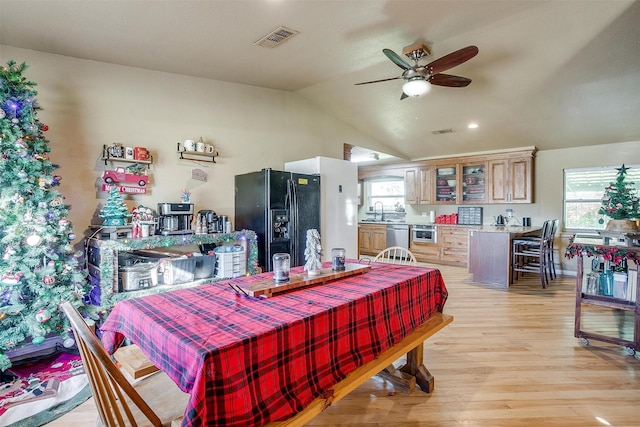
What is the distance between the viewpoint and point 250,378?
107 cm

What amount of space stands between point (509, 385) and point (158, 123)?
4.00 m

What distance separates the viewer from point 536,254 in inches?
191

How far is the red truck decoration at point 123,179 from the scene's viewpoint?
3193 millimetres

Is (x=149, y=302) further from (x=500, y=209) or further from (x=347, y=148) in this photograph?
(x=500, y=209)

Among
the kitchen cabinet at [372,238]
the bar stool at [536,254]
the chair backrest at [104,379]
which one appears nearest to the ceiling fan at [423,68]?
the chair backrest at [104,379]

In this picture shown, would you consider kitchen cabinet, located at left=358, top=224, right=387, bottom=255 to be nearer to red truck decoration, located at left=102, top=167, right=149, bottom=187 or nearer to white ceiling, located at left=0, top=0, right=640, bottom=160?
white ceiling, located at left=0, top=0, right=640, bottom=160

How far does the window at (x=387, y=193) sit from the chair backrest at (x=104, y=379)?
24.0ft

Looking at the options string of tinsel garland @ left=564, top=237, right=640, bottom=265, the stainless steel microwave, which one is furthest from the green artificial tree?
the stainless steel microwave

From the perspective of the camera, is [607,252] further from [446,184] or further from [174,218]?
[446,184]

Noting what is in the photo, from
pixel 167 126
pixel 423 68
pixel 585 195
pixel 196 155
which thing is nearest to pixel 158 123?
pixel 167 126

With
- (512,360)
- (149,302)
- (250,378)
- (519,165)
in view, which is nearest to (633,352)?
(512,360)

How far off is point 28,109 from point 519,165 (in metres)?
6.75

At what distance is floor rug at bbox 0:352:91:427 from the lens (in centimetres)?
194

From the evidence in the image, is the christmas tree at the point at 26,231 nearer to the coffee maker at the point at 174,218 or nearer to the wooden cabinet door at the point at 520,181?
the coffee maker at the point at 174,218
